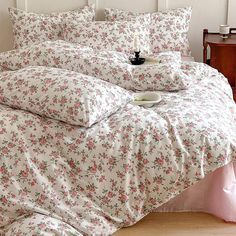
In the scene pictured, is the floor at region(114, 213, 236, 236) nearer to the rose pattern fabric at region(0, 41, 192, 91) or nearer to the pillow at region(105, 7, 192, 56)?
the rose pattern fabric at region(0, 41, 192, 91)

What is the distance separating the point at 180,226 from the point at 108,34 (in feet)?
5.82

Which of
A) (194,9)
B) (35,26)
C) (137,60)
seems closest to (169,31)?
(194,9)

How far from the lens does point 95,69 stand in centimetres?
290

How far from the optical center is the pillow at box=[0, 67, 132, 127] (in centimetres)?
224

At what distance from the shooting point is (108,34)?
12.1 feet

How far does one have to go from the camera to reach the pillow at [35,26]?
12.6 ft

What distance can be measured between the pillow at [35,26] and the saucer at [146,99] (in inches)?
54.8

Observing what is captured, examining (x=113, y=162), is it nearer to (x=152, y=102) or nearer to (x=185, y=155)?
(x=185, y=155)

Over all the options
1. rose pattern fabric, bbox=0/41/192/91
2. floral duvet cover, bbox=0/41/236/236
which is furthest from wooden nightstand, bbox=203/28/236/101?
floral duvet cover, bbox=0/41/236/236

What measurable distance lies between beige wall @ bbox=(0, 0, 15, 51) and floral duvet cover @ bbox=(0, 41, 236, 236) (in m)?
2.05

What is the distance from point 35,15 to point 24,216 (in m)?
2.12

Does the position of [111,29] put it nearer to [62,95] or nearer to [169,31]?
[169,31]

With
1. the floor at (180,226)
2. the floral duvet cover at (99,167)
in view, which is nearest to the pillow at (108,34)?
the floral duvet cover at (99,167)

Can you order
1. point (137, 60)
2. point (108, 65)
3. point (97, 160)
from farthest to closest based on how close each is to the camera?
1. point (137, 60)
2. point (108, 65)
3. point (97, 160)
